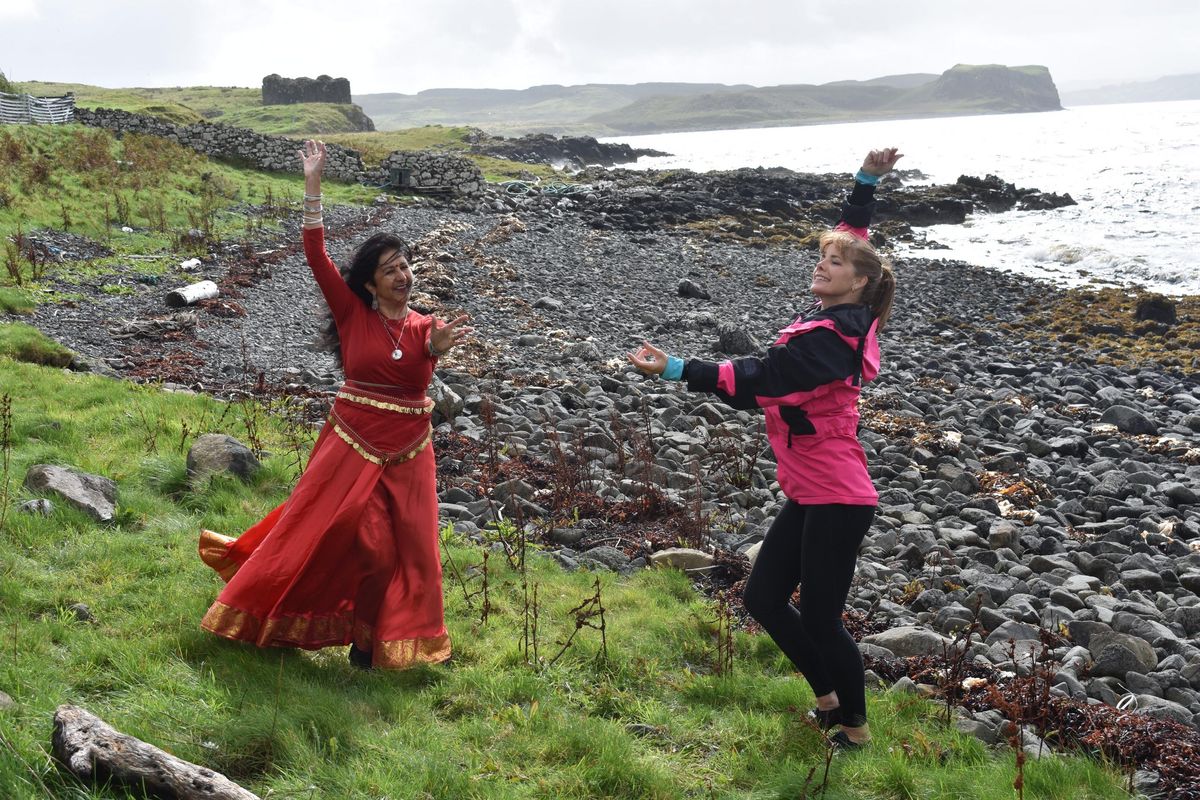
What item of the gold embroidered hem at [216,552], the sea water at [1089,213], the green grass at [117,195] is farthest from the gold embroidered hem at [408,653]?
the sea water at [1089,213]

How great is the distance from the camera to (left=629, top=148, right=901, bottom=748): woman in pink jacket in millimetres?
4340

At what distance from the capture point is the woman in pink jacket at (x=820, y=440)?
14.2 feet

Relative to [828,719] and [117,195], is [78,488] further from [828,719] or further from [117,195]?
[117,195]

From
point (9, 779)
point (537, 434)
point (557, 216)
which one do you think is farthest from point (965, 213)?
point (9, 779)

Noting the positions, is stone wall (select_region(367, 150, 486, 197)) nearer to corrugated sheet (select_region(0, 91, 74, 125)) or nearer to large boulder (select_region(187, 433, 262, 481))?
corrugated sheet (select_region(0, 91, 74, 125))

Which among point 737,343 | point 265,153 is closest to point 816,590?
point 737,343

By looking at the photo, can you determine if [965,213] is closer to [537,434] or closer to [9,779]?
[537,434]

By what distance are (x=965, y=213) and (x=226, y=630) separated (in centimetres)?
4605

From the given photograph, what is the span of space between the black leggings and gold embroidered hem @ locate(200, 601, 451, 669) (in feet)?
5.85

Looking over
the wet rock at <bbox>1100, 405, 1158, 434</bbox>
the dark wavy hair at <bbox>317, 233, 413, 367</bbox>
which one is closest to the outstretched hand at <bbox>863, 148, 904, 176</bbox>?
the dark wavy hair at <bbox>317, 233, 413, 367</bbox>

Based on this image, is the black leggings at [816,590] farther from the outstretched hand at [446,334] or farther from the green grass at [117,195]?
the green grass at [117,195]

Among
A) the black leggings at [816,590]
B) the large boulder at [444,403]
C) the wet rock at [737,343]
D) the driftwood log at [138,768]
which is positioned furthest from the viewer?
the wet rock at [737,343]

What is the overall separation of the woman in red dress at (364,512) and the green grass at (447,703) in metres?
0.20

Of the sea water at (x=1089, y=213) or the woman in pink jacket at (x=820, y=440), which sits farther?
the sea water at (x=1089, y=213)
